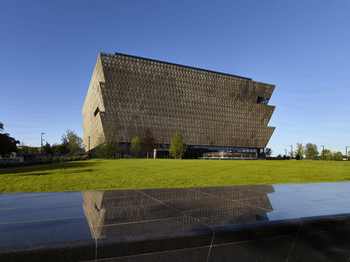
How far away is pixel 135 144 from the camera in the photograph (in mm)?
69500

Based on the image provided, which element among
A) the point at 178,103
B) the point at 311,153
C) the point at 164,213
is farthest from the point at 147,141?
the point at 311,153

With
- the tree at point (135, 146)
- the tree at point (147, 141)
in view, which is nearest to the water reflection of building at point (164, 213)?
the tree at point (135, 146)

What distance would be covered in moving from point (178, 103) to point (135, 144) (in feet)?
77.5

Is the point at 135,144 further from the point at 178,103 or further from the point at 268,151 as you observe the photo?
the point at 268,151

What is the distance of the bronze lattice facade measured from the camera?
73.2m

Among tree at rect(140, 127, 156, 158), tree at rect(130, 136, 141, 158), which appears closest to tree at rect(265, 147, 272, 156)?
tree at rect(140, 127, 156, 158)

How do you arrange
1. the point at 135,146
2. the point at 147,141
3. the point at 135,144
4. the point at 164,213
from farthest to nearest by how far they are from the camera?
the point at 147,141 < the point at 135,146 < the point at 135,144 < the point at 164,213

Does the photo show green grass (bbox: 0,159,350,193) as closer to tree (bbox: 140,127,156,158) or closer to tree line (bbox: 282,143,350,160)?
tree (bbox: 140,127,156,158)

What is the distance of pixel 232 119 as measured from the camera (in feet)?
303

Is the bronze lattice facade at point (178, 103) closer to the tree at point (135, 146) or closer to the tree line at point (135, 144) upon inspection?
the tree line at point (135, 144)

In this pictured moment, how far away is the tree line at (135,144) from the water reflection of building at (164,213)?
50.3 meters

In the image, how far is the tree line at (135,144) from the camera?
176ft

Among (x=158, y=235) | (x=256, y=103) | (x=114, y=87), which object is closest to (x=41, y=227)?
(x=158, y=235)

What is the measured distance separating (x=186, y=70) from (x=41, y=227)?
83.7m
